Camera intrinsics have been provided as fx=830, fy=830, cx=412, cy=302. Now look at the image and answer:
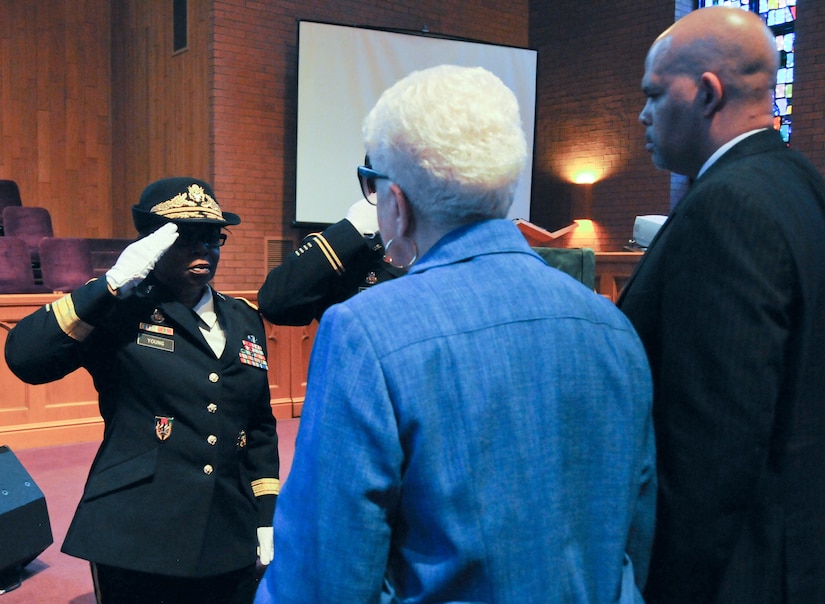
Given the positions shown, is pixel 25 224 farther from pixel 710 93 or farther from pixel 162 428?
pixel 710 93

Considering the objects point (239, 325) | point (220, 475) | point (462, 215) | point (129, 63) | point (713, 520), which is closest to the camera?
point (462, 215)

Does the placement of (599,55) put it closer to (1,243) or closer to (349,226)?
(1,243)

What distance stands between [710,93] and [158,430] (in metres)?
1.32

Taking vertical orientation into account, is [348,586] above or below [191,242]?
below

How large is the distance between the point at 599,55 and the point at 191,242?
8.55 meters

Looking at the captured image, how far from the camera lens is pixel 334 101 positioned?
8.11 metres

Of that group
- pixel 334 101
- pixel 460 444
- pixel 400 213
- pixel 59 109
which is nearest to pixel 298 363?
pixel 334 101

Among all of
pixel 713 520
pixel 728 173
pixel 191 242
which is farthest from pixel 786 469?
pixel 191 242

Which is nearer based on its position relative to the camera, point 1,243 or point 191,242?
point 191,242

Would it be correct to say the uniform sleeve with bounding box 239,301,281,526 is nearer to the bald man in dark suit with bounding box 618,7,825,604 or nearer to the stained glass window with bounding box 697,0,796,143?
the bald man in dark suit with bounding box 618,7,825,604

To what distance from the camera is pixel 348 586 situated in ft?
2.87

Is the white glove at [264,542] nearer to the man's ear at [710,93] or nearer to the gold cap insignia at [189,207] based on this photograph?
the gold cap insignia at [189,207]

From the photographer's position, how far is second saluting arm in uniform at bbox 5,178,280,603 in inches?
70.1

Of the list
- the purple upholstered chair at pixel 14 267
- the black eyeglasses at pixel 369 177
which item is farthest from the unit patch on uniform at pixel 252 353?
the purple upholstered chair at pixel 14 267
